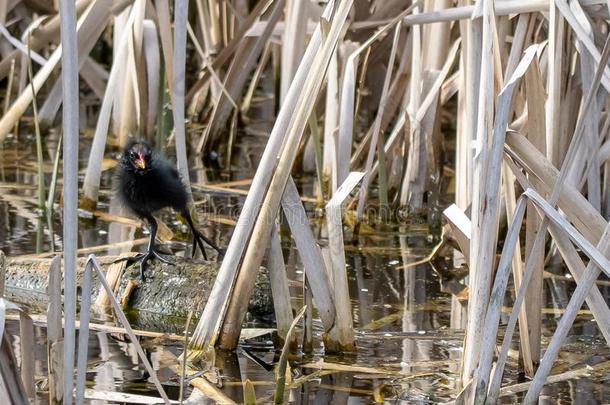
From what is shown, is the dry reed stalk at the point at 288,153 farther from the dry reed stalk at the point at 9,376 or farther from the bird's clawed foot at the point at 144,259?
the dry reed stalk at the point at 9,376

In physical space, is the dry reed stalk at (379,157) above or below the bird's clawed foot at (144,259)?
above

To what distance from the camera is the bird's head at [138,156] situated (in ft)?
13.8

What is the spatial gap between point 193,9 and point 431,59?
2852 millimetres

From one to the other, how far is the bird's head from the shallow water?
60cm

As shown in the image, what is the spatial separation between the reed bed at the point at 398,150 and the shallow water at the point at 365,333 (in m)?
0.10

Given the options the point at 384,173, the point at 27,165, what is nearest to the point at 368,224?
the point at 384,173

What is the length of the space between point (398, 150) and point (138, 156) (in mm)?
1563

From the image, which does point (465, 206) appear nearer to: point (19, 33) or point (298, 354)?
point (298, 354)

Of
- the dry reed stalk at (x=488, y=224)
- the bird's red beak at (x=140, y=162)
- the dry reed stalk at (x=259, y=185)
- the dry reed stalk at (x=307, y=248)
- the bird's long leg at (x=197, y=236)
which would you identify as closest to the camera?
Answer: the dry reed stalk at (x=488, y=224)

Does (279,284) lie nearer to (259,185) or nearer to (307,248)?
(307,248)

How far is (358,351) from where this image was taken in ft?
11.7

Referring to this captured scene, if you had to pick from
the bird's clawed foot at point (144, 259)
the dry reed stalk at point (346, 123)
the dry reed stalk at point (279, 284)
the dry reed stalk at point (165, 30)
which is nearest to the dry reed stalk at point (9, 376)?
the dry reed stalk at point (279, 284)

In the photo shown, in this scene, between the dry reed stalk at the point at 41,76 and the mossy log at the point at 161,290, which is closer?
the mossy log at the point at 161,290

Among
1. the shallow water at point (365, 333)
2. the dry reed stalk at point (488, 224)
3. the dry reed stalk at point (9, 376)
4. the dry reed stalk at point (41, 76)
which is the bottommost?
the shallow water at point (365, 333)
